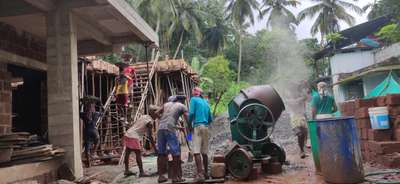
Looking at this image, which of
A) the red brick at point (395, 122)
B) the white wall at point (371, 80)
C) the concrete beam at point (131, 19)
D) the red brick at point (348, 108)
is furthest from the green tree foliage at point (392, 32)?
the concrete beam at point (131, 19)

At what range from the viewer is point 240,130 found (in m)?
7.04

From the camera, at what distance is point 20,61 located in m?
7.84

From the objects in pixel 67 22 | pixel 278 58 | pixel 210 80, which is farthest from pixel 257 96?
pixel 278 58

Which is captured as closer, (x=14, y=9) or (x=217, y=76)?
(x=14, y=9)

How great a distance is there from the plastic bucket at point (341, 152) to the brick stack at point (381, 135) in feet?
4.45

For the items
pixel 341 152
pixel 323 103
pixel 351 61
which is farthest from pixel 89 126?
pixel 351 61

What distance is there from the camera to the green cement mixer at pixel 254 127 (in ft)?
21.2

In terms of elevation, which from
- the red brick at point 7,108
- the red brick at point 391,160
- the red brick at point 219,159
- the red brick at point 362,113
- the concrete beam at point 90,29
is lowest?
the red brick at point 391,160

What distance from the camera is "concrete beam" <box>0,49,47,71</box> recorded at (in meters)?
7.15

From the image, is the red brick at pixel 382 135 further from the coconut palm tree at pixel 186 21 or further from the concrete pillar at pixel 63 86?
the coconut palm tree at pixel 186 21

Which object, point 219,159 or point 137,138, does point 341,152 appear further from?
point 137,138

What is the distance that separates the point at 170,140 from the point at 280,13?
3330cm

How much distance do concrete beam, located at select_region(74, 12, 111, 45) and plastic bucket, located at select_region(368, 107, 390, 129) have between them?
20.1 feet

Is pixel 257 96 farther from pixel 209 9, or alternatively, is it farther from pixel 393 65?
pixel 209 9
